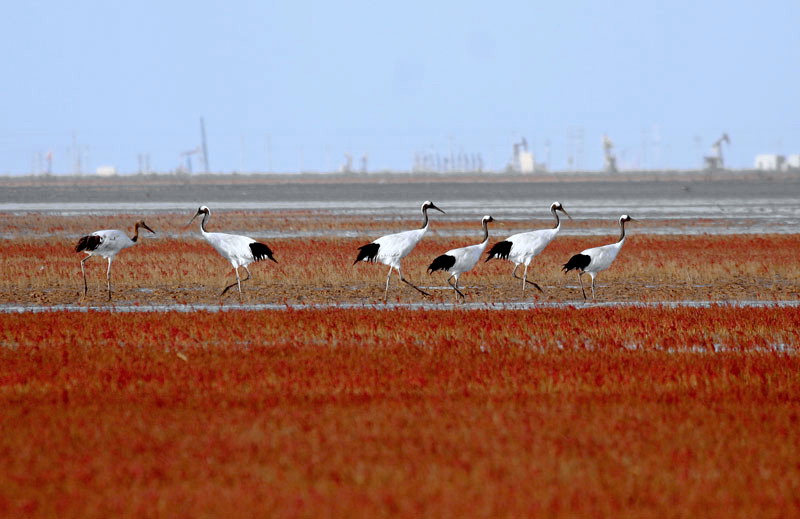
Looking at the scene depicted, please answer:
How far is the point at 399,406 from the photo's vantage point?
11.9 m

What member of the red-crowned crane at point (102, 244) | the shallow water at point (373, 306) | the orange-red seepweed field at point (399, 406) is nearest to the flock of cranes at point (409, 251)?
the red-crowned crane at point (102, 244)

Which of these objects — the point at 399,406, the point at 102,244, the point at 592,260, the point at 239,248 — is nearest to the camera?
the point at 399,406

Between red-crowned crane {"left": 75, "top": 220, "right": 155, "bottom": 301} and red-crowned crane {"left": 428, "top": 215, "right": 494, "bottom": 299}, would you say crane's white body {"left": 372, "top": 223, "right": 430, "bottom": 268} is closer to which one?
red-crowned crane {"left": 428, "top": 215, "right": 494, "bottom": 299}

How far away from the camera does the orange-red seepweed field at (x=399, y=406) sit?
8.77 meters

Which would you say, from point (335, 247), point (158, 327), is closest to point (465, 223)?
point (335, 247)

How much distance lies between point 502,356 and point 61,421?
233 inches

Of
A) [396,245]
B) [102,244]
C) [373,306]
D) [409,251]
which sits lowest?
[373,306]

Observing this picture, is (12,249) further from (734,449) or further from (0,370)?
(734,449)

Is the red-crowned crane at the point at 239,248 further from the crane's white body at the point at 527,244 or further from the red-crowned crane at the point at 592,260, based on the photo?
the red-crowned crane at the point at 592,260

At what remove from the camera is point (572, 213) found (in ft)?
201

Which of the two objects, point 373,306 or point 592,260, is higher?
point 592,260

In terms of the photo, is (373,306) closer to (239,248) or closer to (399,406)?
(239,248)

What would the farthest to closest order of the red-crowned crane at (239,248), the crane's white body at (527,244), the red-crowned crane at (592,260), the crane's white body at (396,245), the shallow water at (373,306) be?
the crane's white body at (527,244), the crane's white body at (396,245), the red-crowned crane at (239,248), the red-crowned crane at (592,260), the shallow water at (373,306)

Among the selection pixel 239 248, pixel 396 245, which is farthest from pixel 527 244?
pixel 239 248
